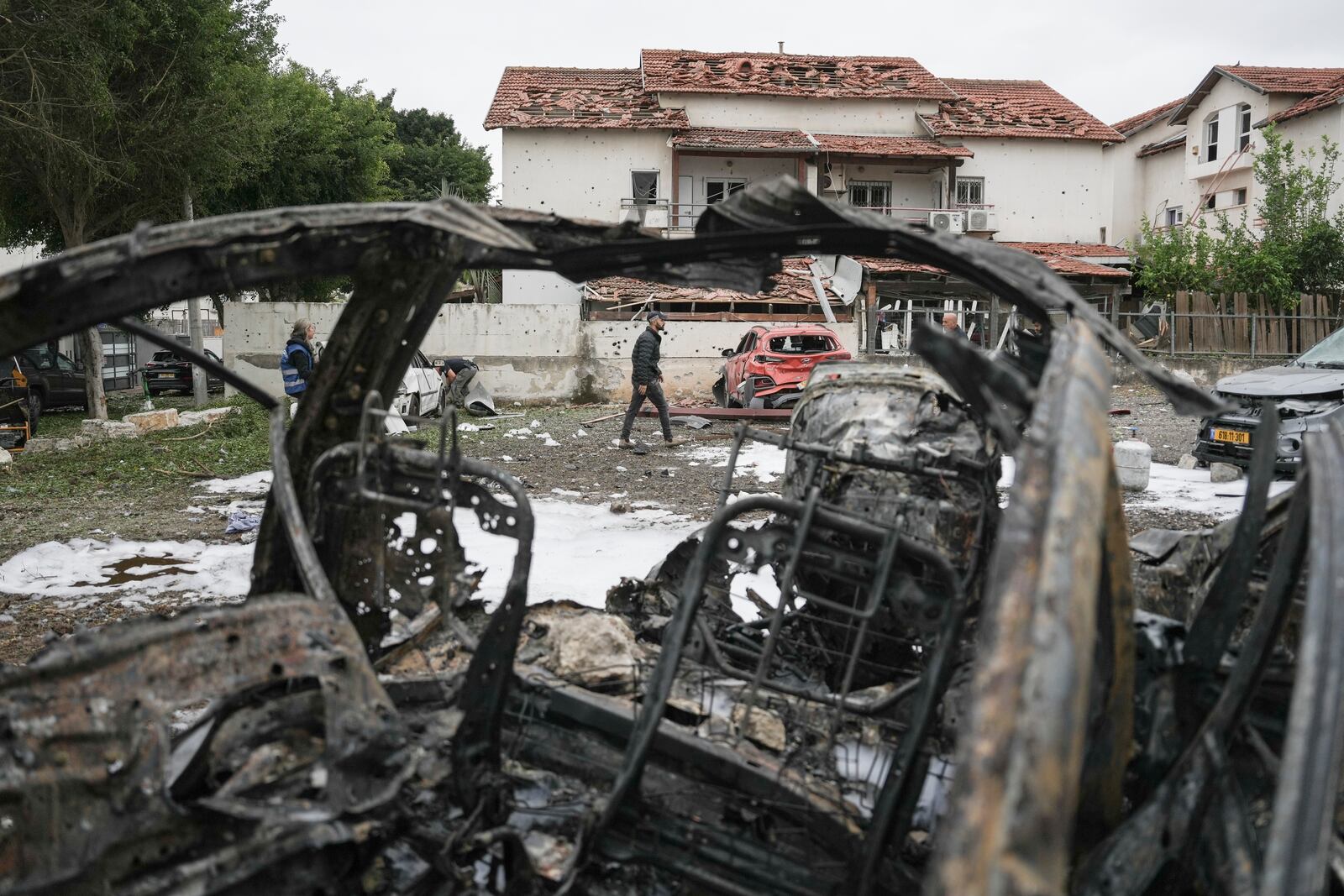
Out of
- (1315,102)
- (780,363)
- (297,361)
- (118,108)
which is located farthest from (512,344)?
(1315,102)

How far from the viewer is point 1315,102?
26.4 meters

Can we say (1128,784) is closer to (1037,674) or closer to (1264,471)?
(1264,471)

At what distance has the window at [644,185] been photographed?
27719 millimetres

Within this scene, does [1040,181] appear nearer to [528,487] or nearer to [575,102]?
[575,102]

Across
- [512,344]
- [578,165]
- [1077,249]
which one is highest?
[578,165]

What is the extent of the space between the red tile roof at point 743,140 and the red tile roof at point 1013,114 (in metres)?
4.17

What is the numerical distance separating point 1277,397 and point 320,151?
2159cm

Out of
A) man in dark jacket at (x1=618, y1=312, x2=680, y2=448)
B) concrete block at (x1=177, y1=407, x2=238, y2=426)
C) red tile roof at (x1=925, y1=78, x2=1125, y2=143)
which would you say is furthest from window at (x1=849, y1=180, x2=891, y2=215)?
concrete block at (x1=177, y1=407, x2=238, y2=426)

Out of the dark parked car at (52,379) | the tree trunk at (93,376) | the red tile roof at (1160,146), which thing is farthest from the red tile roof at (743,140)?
the dark parked car at (52,379)

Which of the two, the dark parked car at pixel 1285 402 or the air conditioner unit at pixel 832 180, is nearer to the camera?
the dark parked car at pixel 1285 402

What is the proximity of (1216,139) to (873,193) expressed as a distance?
11.2 metres

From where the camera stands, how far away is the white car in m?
15.4

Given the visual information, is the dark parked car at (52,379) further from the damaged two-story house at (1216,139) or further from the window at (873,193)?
the damaged two-story house at (1216,139)

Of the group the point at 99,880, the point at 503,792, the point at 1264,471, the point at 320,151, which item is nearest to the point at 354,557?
the point at 503,792
